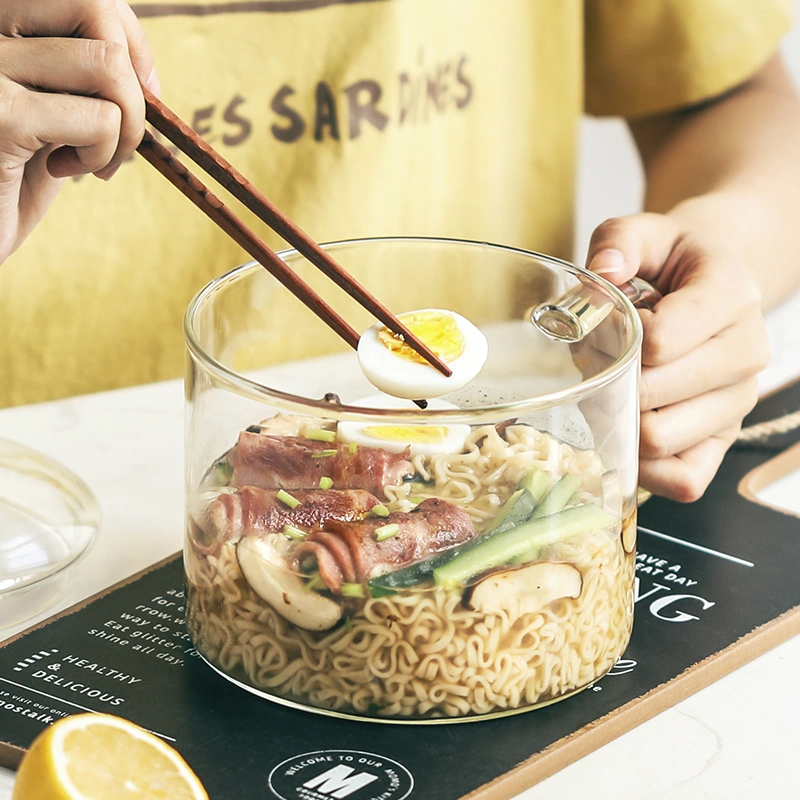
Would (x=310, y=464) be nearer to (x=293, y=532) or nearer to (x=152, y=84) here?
(x=293, y=532)

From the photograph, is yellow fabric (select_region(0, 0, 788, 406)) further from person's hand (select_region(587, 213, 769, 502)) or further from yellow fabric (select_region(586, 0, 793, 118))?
person's hand (select_region(587, 213, 769, 502))

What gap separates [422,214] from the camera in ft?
5.02

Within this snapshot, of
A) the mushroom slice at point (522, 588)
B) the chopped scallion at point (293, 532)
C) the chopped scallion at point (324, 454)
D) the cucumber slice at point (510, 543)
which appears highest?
the chopped scallion at point (324, 454)

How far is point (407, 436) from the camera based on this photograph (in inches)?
25.5

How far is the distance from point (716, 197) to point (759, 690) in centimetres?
70

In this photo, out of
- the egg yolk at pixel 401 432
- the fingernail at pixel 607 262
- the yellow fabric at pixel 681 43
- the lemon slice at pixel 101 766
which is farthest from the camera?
the yellow fabric at pixel 681 43

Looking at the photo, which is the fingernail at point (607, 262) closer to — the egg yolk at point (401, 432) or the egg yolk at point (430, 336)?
the egg yolk at point (430, 336)

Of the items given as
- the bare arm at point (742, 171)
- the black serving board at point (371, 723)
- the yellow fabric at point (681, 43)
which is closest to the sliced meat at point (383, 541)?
the black serving board at point (371, 723)

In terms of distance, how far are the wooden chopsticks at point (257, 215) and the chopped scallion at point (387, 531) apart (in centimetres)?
15

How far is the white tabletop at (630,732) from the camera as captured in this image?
65cm

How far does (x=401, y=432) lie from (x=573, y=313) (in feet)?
0.66

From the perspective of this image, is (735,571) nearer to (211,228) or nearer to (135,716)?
(135,716)

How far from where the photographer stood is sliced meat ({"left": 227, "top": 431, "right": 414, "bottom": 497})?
652 mm

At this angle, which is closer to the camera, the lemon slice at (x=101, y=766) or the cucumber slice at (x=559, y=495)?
the lemon slice at (x=101, y=766)
